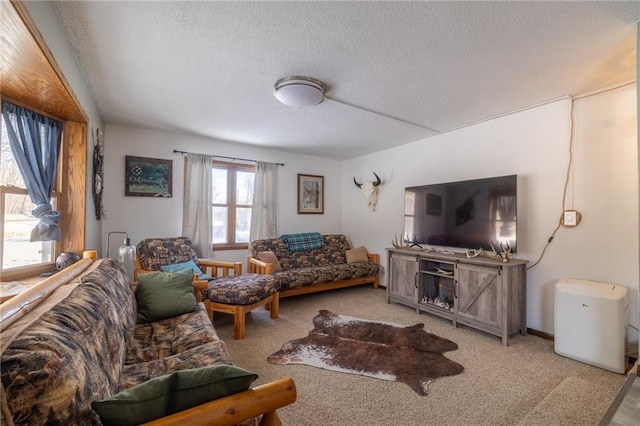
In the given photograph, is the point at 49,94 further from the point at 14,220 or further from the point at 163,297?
the point at 163,297

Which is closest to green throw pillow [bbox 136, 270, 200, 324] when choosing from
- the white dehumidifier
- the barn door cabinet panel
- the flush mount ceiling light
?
the flush mount ceiling light

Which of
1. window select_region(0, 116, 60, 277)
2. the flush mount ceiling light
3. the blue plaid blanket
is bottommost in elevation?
the blue plaid blanket

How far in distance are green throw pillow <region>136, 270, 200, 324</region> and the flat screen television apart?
9.36 ft

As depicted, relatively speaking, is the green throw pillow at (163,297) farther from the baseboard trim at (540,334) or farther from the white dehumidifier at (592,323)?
the baseboard trim at (540,334)

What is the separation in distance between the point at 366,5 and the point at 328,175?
3939 millimetres

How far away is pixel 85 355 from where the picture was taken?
3.17 ft

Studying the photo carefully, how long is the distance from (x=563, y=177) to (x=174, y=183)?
4615 millimetres

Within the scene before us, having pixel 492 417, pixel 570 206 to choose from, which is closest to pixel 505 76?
pixel 570 206

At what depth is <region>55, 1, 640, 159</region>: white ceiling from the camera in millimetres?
1562

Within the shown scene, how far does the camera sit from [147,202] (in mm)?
3727

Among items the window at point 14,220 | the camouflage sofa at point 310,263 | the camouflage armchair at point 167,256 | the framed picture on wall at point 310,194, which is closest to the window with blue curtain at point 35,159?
the window at point 14,220

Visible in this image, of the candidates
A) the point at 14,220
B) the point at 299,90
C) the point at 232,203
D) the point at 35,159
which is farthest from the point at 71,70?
the point at 232,203

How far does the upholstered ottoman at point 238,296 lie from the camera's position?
276cm

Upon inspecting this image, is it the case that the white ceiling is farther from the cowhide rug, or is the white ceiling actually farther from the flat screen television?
the cowhide rug
